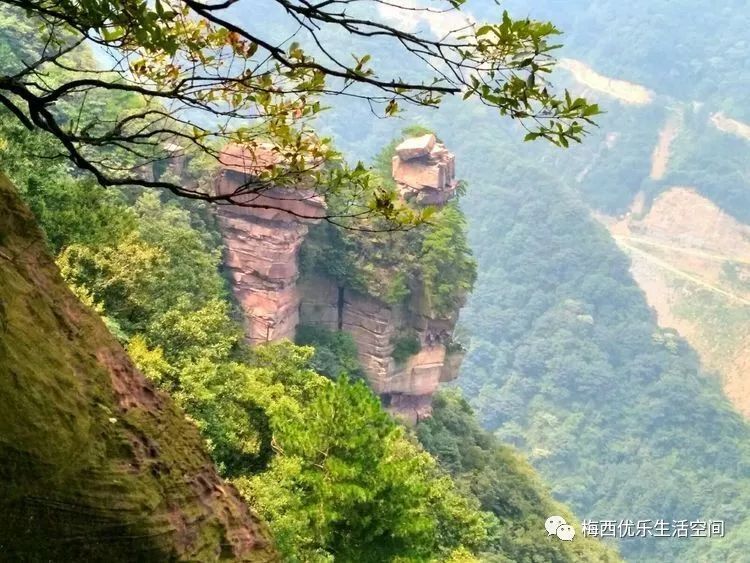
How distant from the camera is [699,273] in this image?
73.7 meters

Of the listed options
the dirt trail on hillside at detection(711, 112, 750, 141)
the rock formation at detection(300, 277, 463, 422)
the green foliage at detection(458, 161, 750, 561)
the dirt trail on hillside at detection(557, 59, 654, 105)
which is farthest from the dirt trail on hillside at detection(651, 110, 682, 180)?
the rock formation at detection(300, 277, 463, 422)

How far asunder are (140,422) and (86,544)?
25.7 inches

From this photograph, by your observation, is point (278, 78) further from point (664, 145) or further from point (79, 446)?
point (664, 145)

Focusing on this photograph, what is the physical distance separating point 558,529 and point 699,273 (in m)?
59.1

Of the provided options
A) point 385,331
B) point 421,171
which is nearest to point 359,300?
point 385,331

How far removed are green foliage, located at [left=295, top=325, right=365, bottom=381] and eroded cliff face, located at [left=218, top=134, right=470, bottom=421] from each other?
0.34 metres

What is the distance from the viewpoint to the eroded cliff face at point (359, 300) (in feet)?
64.0

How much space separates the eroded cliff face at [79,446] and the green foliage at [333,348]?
56.4 ft

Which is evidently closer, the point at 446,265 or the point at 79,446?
the point at 79,446

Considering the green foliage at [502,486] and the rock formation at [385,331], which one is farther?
the rock formation at [385,331]

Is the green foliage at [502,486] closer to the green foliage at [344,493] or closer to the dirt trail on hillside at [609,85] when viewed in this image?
the green foliage at [344,493]

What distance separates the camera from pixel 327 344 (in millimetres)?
21766

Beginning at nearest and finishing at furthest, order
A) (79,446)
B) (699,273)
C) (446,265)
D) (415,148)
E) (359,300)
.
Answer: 1. (79,446)
2. (415,148)
3. (359,300)
4. (446,265)
5. (699,273)

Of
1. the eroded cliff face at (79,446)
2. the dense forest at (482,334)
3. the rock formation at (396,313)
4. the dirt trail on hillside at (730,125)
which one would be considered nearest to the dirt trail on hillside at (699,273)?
the dense forest at (482,334)
